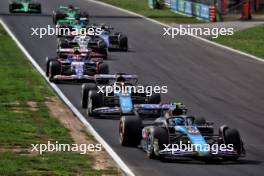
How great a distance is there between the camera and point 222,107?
31.2m

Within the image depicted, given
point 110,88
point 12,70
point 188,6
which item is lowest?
point 188,6

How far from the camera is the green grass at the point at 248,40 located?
5125 cm

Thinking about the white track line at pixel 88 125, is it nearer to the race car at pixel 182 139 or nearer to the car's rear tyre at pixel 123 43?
the race car at pixel 182 139

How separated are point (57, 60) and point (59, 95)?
391cm

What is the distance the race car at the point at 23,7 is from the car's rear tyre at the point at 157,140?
49.1m

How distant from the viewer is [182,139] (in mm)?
21984

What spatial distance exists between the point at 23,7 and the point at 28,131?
46419 millimetres

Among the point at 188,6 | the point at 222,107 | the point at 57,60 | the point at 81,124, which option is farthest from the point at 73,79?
the point at 188,6

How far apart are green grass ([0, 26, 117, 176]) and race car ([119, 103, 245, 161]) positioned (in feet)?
5.20

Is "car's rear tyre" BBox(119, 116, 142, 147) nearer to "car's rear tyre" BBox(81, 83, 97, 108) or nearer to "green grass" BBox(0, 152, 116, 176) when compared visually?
"green grass" BBox(0, 152, 116, 176)

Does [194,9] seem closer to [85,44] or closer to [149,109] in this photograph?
[85,44]

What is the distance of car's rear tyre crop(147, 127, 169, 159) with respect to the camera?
2142cm

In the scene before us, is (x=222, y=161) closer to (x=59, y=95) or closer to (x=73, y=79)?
(x=59, y=95)

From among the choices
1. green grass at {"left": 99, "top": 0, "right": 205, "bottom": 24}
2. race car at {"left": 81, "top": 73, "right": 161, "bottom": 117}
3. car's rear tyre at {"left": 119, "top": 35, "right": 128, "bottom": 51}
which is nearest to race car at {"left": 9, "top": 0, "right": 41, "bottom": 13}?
green grass at {"left": 99, "top": 0, "right": 205, "bottom": 24}
